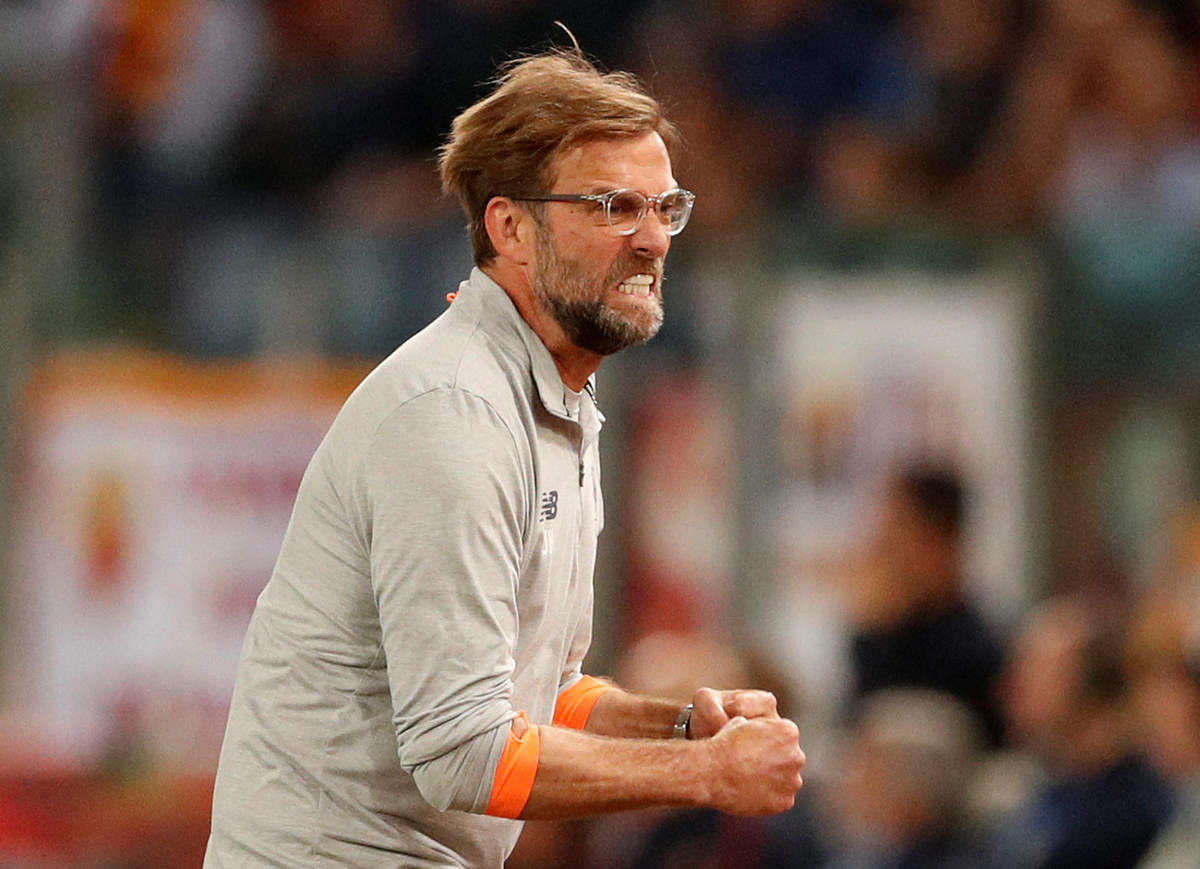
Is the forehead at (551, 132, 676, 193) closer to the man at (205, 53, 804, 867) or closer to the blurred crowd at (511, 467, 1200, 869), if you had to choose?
the man at (205, 53, 804, 867)

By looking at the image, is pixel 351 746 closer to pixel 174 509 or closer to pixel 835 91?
pixel 174 509

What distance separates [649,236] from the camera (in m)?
2.76

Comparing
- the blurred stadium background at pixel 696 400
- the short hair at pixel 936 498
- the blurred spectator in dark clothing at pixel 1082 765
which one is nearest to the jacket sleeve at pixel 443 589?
the blurred spectator in dark clothing at pixel 1082 765

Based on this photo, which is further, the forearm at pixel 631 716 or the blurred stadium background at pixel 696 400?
the blurred stadium background at pixel 696 400

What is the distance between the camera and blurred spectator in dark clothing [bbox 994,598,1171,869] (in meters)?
4.50

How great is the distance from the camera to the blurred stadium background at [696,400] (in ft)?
20.4

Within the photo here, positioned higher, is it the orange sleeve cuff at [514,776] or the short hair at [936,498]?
the orange sleeve cuff at [514,776]

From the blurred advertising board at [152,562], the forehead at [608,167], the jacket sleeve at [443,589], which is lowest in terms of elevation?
the blurred advertising board at [152,562]

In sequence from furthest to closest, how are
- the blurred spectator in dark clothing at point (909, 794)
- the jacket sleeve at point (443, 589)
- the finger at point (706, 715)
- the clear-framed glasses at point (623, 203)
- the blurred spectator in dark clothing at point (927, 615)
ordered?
the blurred spectator in dark clothing at point (927, 615) < the blurred spectator in dark clothing at point (909, 794) < the finger at point (706, 715) < the clear-framed glasses at point (623, 203) < the jacket sleeve at point (443, 589)

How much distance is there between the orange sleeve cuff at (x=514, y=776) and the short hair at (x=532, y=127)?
0.77 metres

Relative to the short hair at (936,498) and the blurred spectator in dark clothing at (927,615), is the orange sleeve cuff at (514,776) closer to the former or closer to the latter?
the blurred spectator in dark clothing at (927,615)

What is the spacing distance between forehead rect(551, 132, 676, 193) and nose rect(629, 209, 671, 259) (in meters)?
0.04

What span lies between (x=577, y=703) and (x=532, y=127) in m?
0.96

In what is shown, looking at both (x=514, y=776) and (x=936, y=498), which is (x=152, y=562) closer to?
(x=936, y=498)
